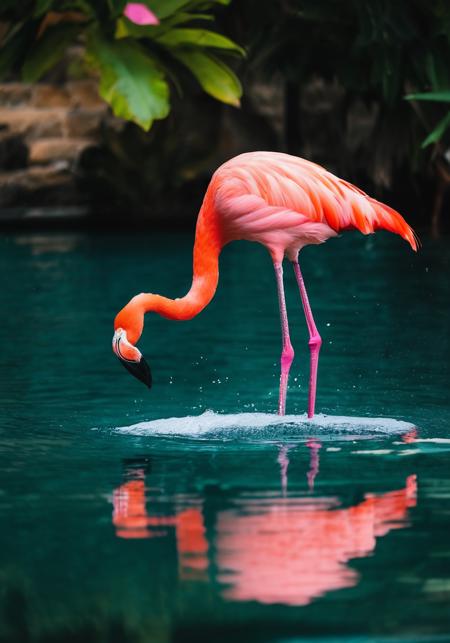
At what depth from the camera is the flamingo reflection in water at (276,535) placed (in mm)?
3305

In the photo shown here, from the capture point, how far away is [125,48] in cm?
1002

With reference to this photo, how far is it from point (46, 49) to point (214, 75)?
115cm

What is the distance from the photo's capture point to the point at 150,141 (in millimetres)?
14797

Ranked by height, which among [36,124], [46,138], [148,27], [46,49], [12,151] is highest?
[148,27]

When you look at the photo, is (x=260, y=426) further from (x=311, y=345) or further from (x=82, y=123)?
(x=82, y=123)

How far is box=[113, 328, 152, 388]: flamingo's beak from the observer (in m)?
5.02

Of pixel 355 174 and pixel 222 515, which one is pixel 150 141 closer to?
pixel 355 174

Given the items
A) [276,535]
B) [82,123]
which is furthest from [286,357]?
[82,123]

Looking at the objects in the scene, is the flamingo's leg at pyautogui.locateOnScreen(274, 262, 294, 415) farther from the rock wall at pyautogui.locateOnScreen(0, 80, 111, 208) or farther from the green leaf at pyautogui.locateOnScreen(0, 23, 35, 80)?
the rock wall at pyautogui.locateOnScreen(0, 80, 111, 208)

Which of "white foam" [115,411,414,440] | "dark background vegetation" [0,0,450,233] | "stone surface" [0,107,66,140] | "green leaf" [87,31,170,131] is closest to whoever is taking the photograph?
"white foam" [115,411,414,440]

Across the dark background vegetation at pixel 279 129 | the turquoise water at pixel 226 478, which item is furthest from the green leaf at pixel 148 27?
the turquoise water at pixel 226 478

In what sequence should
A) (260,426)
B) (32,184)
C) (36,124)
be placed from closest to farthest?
(260,426)
(32,184)
(36,124)

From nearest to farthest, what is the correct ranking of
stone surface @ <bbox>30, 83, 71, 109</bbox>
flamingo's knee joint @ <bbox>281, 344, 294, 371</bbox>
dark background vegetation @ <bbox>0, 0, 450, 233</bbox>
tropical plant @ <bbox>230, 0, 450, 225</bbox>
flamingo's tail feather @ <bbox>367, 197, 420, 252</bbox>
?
flamingo's tail feather @ <bbox>367, 197, 420, 252</bbox> → flamingo's knee joint @ <bbox>281, 344, 294, 371</bbox> → tropical plant @ <bbox>230, 0, 450, 225</bbox> → dark background vegetation @ <bbox>0, 0, 450, 233</bbox> → stone surface @ <bbox>30, 83, 71, 109</bbox>

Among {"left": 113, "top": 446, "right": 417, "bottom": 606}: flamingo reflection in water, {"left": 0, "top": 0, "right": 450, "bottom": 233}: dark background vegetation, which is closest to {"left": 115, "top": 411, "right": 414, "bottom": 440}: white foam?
{"left": 113, "top": 446, "right": 417, "bottom": 606}: flamingo reflection in water
